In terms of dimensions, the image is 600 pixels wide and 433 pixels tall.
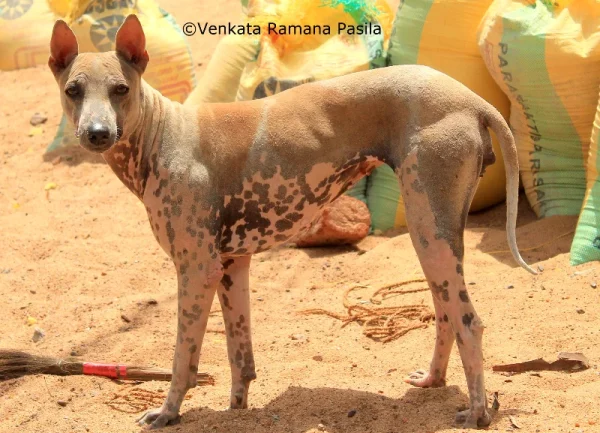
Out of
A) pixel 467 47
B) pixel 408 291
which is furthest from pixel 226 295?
pixel 467 47

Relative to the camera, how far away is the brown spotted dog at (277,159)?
3.92 meters

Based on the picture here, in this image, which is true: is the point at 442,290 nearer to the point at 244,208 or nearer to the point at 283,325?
the point at 244,208

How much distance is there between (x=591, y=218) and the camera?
5574 mm

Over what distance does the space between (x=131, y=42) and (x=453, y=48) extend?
3.00 m

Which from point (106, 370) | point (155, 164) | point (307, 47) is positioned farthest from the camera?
point (307, 47)

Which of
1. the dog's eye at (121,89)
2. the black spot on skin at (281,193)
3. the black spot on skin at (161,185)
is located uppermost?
the dog's eye at (121,89)

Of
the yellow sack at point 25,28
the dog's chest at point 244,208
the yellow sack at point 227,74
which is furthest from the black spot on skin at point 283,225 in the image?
the yellow sack at point 25,28

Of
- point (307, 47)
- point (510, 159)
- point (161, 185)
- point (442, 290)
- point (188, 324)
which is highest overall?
point (510, 159)

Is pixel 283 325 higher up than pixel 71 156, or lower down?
higher up

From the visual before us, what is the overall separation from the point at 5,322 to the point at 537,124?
3.53 meters

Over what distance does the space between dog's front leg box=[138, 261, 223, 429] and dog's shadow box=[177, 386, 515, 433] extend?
Answer: 4.3 inches

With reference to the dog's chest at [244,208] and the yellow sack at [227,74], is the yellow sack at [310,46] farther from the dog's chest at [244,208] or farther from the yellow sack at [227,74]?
the dog's chest at [244,208]

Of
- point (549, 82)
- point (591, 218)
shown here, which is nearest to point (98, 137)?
point (591, 218)

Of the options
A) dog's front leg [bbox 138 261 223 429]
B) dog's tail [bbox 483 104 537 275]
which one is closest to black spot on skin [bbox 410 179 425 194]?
dog's tail [bbox 483 104 537 275]
